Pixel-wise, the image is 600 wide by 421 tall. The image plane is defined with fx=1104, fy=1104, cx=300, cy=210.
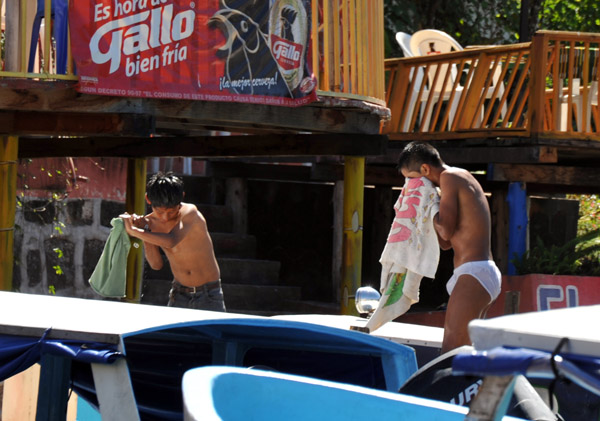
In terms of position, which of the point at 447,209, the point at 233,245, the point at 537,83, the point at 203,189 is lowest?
the point at 233,245

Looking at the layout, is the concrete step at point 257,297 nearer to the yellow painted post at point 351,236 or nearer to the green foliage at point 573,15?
the yellow painted post at point 351,236

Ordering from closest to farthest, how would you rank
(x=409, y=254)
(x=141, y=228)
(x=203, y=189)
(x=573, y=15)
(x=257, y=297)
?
(x=409, y=254) → (x=141, y=228) → (x=257, y=297) → (x=203, y=189) → (x=573, y=15)

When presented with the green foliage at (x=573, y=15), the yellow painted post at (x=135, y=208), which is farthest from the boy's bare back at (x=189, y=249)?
the green foliage at (x=573, y=15)

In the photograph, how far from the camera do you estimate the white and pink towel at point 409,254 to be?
22.3 ft

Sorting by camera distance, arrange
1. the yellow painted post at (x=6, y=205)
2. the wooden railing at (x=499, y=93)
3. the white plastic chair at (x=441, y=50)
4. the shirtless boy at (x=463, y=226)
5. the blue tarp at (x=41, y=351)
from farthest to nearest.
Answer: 1. the white plastic chair at (x=441, y=50)
2. the wooden railing at (x=499, y=93)
3. the yellow painted post at (x=6, y=205)
4. the shirtless boy at (x=463, y=226)
5. the blue tarp at (x=41, y=351)

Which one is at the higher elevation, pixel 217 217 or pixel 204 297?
pixel 217 217

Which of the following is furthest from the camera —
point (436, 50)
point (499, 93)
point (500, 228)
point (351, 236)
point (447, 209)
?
point (436, 50)

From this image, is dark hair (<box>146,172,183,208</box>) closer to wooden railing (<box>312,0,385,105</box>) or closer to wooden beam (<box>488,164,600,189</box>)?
wooden railing (<box>312,0,385,105</box>)

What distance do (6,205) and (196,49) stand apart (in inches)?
70.9

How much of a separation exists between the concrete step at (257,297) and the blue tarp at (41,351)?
717cm

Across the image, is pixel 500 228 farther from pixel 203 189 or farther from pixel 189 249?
pixel 189 249

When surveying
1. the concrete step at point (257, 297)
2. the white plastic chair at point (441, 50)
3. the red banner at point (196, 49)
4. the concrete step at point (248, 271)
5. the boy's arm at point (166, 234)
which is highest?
the white plastic chair at point (441, 50)

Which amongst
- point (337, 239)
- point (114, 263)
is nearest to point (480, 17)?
point (337, 239)

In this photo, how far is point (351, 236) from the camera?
371 inches
